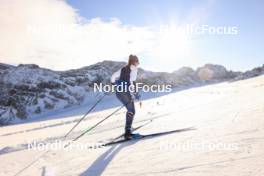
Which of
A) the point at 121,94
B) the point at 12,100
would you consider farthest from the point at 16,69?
the point at 121,94

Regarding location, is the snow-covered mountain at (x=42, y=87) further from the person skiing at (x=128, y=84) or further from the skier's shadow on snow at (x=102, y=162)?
the skier's shadow on snow at (x=102, y=162)

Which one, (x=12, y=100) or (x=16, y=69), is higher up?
(x=16, y=69)

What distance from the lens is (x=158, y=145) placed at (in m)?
5.11

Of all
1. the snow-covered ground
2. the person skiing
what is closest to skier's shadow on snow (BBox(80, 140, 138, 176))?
the snow-covered ground

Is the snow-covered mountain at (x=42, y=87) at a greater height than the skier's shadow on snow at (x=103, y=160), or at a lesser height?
greater

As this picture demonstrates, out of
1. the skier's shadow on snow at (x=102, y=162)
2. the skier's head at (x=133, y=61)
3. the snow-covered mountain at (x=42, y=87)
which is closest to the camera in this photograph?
the skier's shadow on snow at (x=102, y=162)

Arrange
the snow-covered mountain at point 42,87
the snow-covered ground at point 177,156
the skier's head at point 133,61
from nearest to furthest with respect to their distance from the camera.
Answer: the snow-covered ground at point 177,156
the skier's head at point 133,61
the snow-covered mountain at point 42,87

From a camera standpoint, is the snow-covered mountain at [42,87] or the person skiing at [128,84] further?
the snow-covered mountain at [42,87]

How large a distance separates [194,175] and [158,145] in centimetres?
193

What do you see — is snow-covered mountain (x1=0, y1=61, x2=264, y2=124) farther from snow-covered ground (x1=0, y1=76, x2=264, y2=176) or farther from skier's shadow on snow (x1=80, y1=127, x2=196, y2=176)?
skier's shadow on snow (x1=80, y1=127, x2=196, y2=176)

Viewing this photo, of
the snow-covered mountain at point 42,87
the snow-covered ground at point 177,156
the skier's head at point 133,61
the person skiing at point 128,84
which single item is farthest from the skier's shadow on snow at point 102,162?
the snow-covered mountain at point 42,87

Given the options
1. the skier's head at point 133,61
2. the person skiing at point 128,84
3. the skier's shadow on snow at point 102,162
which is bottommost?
the skier's shadow on snow at point 102,162

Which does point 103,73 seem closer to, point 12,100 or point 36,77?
point 36,77

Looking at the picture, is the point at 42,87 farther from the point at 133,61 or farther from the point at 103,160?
the point at 103,160
